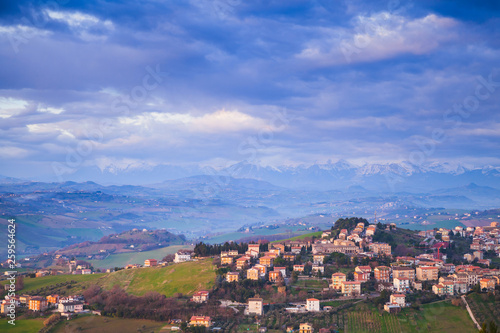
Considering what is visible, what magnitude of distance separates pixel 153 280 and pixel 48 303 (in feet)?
29.9

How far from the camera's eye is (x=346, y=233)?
60688 millimetres

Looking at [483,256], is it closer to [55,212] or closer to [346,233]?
[346,233]

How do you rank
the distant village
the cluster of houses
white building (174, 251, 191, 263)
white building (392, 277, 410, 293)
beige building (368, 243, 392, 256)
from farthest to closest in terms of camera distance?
white building (174, 251, 191, 263) → beige building (368, 243, 392, 256) → white building (392, 277, 410, 293) → the cluster of houses → the distant village

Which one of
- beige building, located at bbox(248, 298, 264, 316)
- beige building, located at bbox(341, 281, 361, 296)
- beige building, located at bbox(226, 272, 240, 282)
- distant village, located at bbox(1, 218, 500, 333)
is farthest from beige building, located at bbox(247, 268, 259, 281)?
beige building, located at bbox(341, 281, 361, 296)

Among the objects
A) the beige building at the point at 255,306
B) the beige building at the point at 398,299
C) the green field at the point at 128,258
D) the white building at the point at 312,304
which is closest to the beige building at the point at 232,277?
the beige building at the point at 255,306

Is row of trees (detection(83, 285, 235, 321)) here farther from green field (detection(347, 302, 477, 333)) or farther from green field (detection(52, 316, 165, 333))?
green field (detection(347, 302, 477, 333))

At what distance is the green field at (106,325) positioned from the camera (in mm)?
33750

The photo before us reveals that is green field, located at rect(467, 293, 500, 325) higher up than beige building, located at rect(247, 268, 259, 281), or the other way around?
beige building, located at rect(247, 268, 259, 281)

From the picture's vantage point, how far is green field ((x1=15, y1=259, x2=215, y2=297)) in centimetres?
4281

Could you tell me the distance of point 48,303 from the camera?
40.0 m

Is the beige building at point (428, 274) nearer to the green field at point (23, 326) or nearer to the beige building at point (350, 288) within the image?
the beige building at point (350, 288)

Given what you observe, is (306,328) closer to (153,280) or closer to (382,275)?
(382,275)

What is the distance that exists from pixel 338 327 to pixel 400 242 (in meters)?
26.8

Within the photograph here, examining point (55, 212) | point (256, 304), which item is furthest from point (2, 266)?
point (55, 212)
